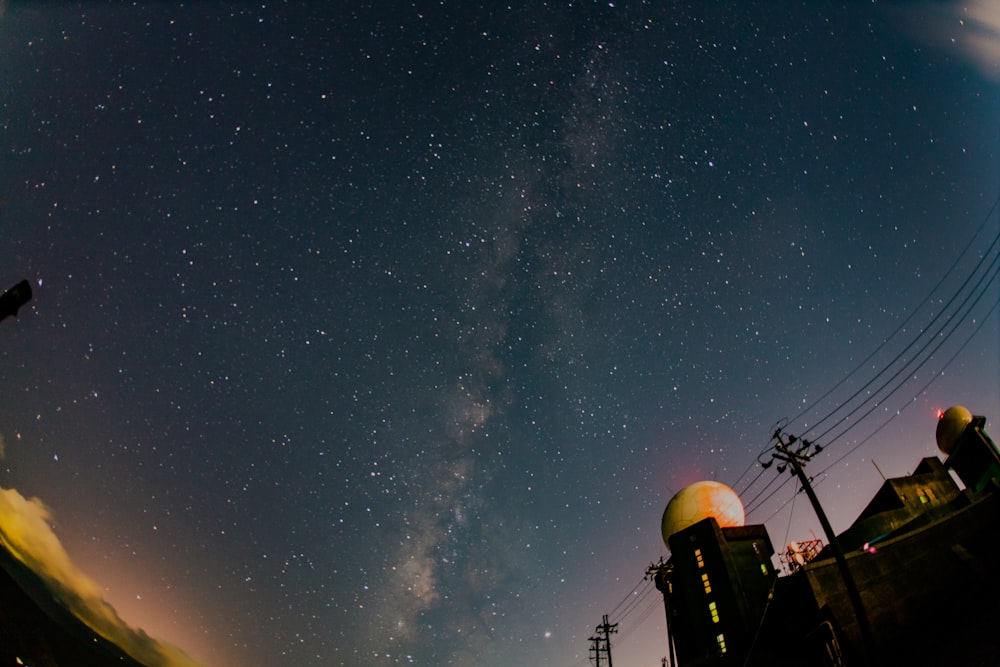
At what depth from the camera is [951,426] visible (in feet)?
99.7

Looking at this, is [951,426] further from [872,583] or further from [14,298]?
[14,298]

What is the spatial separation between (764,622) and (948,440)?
19.4 meters

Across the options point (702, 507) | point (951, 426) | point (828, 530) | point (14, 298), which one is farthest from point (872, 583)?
point (14, 298)

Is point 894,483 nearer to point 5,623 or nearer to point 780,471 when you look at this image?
point 780,471

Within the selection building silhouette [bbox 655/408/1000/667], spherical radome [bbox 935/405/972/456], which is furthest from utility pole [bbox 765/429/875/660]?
spherical radome [bbox 935/405/972/456]

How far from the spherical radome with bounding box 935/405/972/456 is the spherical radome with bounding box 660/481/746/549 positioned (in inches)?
554

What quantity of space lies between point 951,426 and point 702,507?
1733 centimetres

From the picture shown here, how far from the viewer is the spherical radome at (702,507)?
29922 mm

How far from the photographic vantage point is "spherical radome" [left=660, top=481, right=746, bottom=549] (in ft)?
98.2

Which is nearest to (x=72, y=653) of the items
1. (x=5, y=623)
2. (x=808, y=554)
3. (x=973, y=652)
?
(x=5, y=623)

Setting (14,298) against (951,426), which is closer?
(14,298)

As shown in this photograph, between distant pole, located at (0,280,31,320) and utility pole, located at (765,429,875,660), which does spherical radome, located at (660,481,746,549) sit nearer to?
utility pole, located at (765,429,875,660)

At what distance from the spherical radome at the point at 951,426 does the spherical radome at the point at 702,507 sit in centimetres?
1406

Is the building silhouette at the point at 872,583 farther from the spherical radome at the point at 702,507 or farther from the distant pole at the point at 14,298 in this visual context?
the distant pole at the point at 14,298
